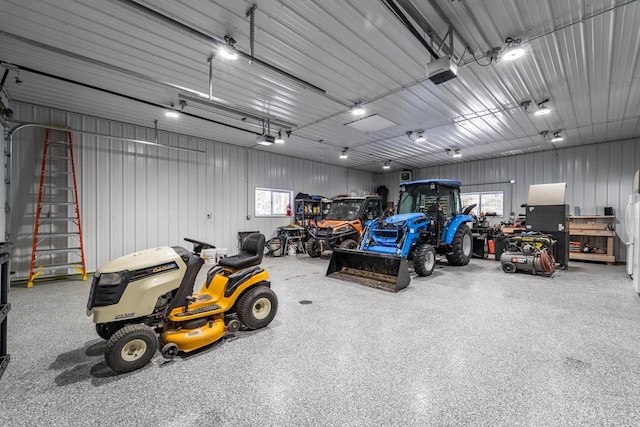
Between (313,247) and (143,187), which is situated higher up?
(143,187)

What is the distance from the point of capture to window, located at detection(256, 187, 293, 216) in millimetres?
8594

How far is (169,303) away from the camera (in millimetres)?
2439

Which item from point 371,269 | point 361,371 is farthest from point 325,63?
point 361,371

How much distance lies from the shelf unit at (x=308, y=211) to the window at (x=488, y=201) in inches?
214

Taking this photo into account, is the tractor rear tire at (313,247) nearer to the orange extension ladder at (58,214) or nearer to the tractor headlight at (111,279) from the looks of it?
the orange extension ladder at (58,214)

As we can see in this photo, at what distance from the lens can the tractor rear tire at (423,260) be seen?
5098 millimetres

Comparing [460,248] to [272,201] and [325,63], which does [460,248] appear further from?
[272,201]

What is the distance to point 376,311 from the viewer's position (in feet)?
11.3

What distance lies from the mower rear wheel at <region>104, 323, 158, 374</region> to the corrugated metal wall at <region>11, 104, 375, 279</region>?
15.2ft

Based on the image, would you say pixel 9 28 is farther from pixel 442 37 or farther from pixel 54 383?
pixel 442 37

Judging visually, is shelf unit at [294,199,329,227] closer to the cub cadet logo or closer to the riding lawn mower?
the riding lawn mower

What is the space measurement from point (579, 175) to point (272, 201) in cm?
920

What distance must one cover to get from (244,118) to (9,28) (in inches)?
131

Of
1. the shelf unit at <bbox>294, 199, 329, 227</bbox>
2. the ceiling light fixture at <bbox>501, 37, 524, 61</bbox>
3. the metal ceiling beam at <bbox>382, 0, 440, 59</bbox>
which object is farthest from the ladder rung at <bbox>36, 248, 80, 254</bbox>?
the ceiling light fixture at <bbox>501, 37, 524, 61</bbox>
